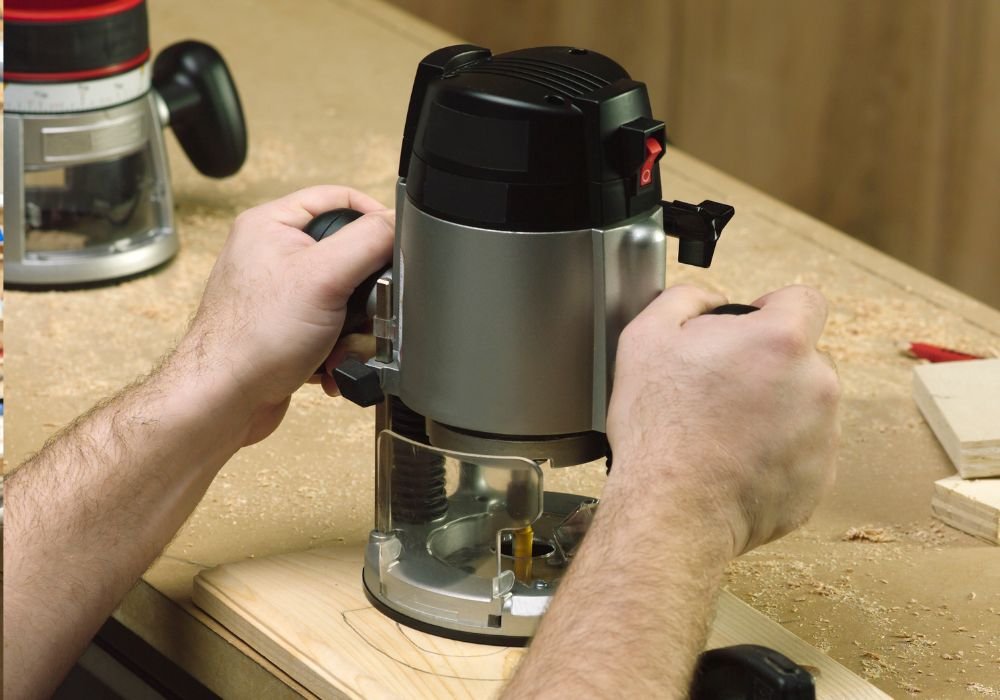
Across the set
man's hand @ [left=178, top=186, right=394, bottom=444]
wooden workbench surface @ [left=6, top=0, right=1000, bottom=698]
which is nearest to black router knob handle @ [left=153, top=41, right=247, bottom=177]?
wooden workbench surface @ [left=6, top=0, right=1000, bottom=698]

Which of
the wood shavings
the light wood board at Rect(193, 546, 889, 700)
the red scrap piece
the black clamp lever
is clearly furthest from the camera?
the red scrap piece

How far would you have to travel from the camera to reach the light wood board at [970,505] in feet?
3.19

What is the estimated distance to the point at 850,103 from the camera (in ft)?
7.39

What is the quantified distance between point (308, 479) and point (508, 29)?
201 cm

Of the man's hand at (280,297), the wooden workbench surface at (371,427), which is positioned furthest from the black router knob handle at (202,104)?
the man's hand at (280,297)

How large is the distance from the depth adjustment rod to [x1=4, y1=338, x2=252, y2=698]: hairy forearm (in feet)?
1.03

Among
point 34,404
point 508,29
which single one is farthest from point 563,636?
point 508,29

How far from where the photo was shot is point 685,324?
70 cm

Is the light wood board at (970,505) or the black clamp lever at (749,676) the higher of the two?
the black clamp lever at (749,676)

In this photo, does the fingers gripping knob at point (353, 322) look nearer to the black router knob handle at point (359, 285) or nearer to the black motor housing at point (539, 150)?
the black router knob handle at point (359, 285)

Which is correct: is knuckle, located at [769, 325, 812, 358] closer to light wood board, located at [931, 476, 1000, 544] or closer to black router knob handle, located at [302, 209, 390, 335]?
black router knob handle, located at [302, 209, 390, 335]

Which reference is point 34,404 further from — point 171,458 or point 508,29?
point 508,29

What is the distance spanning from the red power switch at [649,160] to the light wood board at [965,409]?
1.48 ft

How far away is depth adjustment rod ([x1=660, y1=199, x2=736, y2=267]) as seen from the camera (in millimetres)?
728
